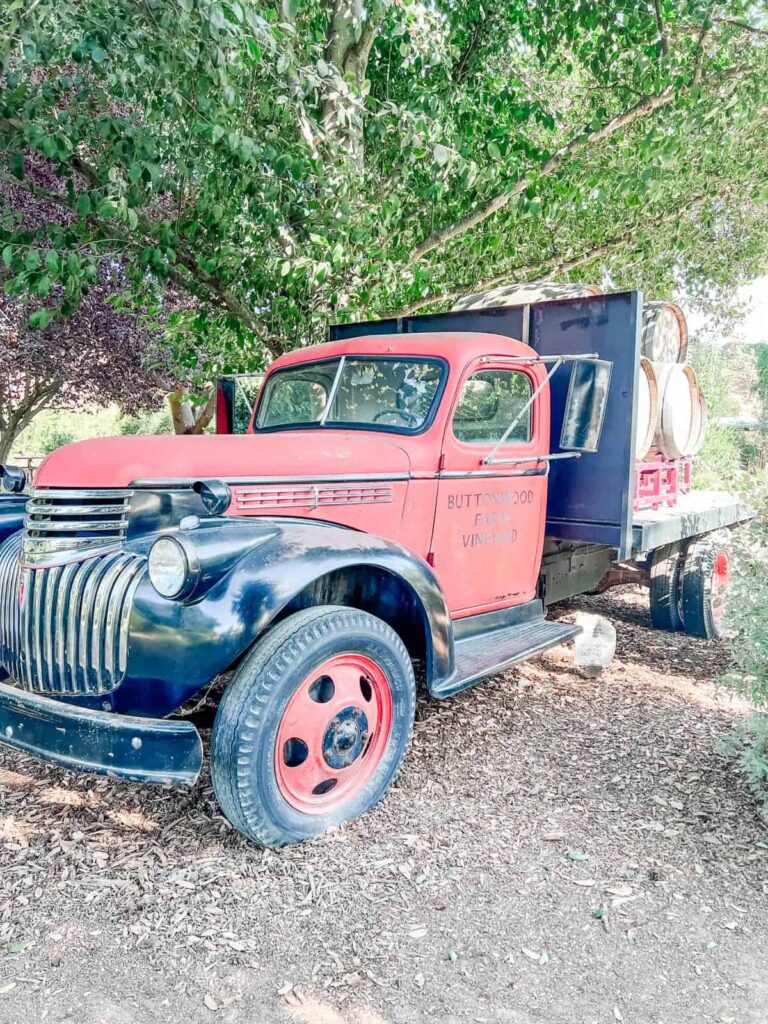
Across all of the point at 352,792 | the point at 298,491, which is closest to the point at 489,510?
the point at 298,491

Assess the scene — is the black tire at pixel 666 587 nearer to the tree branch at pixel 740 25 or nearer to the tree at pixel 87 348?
the tree branch at pixel 740 25

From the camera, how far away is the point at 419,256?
643 centimetres

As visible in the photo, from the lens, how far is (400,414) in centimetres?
357

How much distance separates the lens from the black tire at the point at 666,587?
530 cm

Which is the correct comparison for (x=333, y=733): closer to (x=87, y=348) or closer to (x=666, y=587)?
(x=666, y=587)

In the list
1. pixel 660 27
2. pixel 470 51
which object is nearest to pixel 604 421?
pixel 660 27

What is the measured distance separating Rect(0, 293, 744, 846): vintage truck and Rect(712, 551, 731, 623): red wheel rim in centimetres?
139

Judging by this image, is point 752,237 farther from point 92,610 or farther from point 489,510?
point 92,610

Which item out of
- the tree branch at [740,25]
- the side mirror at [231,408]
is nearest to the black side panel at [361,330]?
the side mirror at [231,408]

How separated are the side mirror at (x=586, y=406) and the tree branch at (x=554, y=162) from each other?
2981 mm

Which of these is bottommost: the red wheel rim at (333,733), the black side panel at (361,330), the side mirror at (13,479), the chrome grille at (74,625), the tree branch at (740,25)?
the red wheel rim at (333,733)

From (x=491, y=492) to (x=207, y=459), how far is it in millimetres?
1477

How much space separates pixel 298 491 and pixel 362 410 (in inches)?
34.9

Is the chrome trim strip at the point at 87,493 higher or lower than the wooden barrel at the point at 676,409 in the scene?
lower
